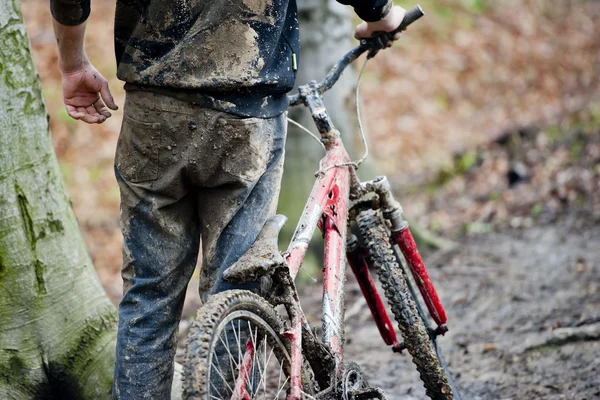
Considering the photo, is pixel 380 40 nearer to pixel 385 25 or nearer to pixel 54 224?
pixel 385 25

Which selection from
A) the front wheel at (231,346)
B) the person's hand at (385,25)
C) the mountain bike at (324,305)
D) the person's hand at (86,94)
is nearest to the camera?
the front wheel at (231,346)

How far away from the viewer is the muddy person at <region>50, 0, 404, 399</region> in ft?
7.50

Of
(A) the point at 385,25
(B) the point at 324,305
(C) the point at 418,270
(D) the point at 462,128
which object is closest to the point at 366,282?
(C) the point at 418,270

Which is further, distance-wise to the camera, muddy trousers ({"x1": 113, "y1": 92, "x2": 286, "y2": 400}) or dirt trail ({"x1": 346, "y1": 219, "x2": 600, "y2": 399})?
dirt trail ({"x1": 346, "y1": 219, "x2": 600, "y2": 399})

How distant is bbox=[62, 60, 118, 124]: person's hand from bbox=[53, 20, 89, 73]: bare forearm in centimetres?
2

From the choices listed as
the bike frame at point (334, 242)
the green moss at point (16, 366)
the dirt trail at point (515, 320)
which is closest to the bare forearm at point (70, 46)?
the bike frame at point (334, 242)

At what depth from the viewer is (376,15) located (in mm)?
2822

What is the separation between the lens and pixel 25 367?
2949mm

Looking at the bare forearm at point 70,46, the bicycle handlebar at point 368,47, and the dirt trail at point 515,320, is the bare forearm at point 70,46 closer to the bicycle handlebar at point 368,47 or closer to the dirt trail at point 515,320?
the bicycle handlebar at point 368,47

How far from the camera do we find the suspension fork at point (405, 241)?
3064 millimetres

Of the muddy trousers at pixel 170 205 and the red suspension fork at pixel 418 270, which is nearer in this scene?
the muddy trousers at pixel 170 205

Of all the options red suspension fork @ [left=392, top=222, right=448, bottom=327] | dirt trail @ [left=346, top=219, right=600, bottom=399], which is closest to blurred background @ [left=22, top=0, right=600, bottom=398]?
dirt trail @ [left=346, top=219, right=600, bottom=399]

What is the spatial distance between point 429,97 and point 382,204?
801cm

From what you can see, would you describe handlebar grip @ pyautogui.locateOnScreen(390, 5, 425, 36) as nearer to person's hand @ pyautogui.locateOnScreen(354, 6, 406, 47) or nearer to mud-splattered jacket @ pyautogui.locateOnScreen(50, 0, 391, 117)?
person's hand @ pyautogui.locateOnScreen(354, 6, 406, 47)
